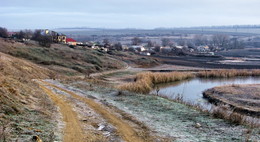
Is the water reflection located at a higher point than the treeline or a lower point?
lower

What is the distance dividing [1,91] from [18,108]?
1.06 m

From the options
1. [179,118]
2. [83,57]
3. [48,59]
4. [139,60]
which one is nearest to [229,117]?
[179,118]

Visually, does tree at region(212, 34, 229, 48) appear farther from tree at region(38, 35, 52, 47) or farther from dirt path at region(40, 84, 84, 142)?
dirt path at region(40, 84, 84, 142)

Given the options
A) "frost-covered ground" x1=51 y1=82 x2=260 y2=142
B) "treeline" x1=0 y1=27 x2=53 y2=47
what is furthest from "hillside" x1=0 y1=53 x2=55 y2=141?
"treeline" x1=0 y1=27 x2=53 y2=47

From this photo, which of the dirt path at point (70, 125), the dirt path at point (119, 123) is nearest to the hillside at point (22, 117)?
the dirt path at point (70, 125)

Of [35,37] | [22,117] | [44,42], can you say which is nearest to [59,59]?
[44,42]

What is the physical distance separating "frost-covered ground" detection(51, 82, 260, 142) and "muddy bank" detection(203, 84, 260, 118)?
9.48m

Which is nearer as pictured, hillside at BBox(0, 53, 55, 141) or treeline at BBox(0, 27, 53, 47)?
hillside at BBox(0, 53, 55, 141)

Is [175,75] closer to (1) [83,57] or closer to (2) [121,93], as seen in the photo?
(1) [83,57]

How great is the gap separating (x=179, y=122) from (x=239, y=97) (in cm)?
1858

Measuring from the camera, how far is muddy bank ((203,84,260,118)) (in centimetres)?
2388

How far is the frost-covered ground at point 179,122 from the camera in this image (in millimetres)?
10211

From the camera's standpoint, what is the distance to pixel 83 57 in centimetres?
6112

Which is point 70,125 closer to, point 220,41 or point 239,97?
point 239,97
